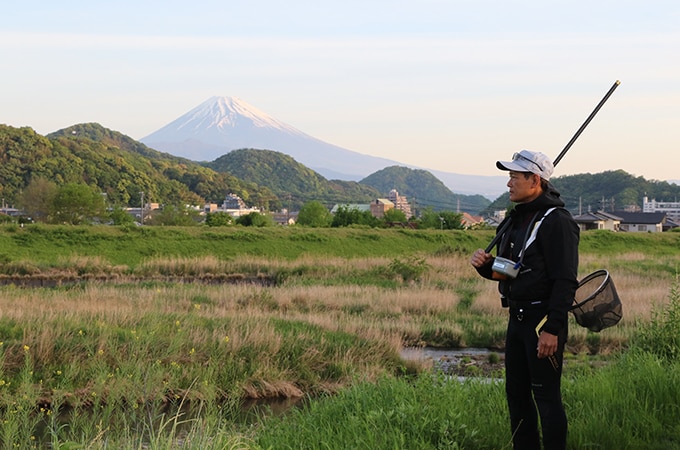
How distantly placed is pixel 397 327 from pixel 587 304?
969 centimetres

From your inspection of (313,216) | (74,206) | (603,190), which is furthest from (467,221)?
(74,206)

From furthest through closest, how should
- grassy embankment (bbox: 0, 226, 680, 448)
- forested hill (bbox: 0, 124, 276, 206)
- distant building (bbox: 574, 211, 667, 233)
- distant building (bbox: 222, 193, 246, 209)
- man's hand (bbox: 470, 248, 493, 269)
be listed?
distant building (bbox: 222, 193, 246, 209)
forested hill (bbox: 0, 124, 276, 206)
distant building (bbox: 574, 211, 667, 233)
grassy embankment (bbox: 0, 226, 680, 448)
man's hand (bbox: 470, 248, 493, 269)

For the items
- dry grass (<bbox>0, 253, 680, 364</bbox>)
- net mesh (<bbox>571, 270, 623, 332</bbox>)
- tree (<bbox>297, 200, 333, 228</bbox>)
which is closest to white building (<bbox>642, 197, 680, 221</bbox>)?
tree (<bbox>297, 200, 333, 228</bbox>)

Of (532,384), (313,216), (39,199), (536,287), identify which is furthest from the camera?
(313,216)

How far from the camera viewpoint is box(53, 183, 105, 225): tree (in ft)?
207

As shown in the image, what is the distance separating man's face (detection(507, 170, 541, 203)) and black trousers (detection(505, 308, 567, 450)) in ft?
2.42

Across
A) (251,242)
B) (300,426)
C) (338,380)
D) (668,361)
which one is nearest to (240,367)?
(338,380)

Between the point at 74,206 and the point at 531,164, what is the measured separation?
6292 centimetres

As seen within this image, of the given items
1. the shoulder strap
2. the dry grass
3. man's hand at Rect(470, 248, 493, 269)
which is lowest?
the dry grass

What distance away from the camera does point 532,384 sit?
5.05 metres

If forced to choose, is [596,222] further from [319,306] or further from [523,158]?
[523,158]

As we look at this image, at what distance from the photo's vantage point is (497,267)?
5.05 meters

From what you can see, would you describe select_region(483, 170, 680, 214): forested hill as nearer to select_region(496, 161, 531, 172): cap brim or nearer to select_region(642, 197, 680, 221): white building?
select_region(642, 197, 680, 221): white building

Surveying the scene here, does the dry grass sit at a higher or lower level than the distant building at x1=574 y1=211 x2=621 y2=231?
higher
